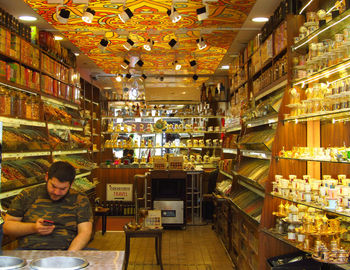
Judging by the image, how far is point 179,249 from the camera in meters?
6.65

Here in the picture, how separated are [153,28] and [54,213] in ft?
13.0

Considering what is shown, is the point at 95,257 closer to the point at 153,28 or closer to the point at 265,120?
the point at 265,120

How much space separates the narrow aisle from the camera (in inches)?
225

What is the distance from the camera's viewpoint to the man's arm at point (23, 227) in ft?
9.69

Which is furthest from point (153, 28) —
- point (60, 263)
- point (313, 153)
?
point (60, 263)

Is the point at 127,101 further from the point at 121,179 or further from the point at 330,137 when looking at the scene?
the point at 330,137

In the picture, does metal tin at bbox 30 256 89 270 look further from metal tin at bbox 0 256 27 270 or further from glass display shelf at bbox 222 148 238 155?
glass display shelf at bbox 222 148 238 155

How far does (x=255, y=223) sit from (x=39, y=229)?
2.34 metres

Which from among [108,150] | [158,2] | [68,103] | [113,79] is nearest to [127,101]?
[113,79]

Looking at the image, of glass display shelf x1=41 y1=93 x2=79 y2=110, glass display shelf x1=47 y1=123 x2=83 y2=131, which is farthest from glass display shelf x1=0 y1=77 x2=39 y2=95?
glass display shelf x1=47 y1=123 x2=83 y2=131

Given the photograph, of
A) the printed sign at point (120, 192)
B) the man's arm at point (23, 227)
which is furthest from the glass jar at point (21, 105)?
the printed sign at point (120, 192)

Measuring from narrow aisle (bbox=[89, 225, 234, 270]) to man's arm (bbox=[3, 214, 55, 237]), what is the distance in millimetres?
2806

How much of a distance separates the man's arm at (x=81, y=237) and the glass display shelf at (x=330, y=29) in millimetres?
2515

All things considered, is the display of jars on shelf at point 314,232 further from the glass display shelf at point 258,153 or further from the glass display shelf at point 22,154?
the glass display shelf at point 22,154
